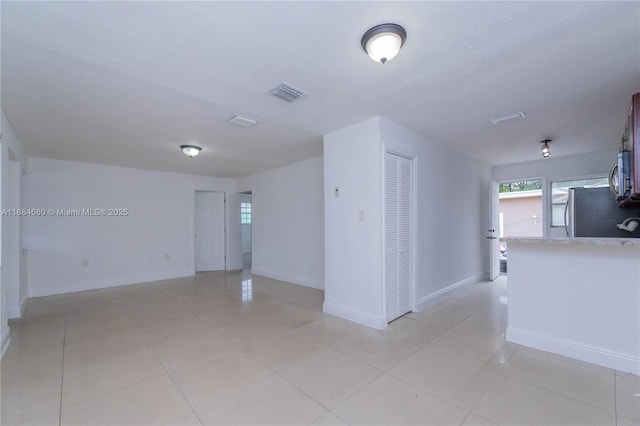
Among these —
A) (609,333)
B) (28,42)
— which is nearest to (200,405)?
(28,42)

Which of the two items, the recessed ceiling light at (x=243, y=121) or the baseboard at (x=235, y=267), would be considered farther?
the baseboard at (x=235, y=267)

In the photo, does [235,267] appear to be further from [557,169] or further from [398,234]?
[557,169]

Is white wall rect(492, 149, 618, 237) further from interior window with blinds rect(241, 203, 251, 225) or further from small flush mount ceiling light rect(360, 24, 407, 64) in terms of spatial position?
interior window with blinds rect(241, 203, 251, 225)

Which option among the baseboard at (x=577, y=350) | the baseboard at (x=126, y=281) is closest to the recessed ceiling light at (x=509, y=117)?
the baseboard at (x=577, y=350)

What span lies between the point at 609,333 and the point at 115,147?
6.36 metres

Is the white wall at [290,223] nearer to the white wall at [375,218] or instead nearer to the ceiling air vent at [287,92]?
the white wall at [375,218]

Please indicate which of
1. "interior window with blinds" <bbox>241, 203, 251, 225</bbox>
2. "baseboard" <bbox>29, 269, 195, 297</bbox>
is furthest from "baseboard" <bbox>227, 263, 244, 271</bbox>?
"interior window with blinds" <bbox>241, 203, 251, 225</bbox>

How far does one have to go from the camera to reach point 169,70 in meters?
2.19

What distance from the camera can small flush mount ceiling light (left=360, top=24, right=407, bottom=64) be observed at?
1.72 metres

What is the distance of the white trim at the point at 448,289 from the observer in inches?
155

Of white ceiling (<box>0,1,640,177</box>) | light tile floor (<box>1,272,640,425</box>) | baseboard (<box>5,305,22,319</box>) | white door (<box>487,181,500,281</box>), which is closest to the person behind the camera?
white ceiling (<box>0,1,640,177</box>)

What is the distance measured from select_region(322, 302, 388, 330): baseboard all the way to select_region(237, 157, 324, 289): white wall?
1420 millimetres

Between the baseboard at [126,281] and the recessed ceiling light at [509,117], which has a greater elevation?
the recessed ceiling light at [509,117]

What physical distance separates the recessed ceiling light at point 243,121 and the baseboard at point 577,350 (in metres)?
3.66
